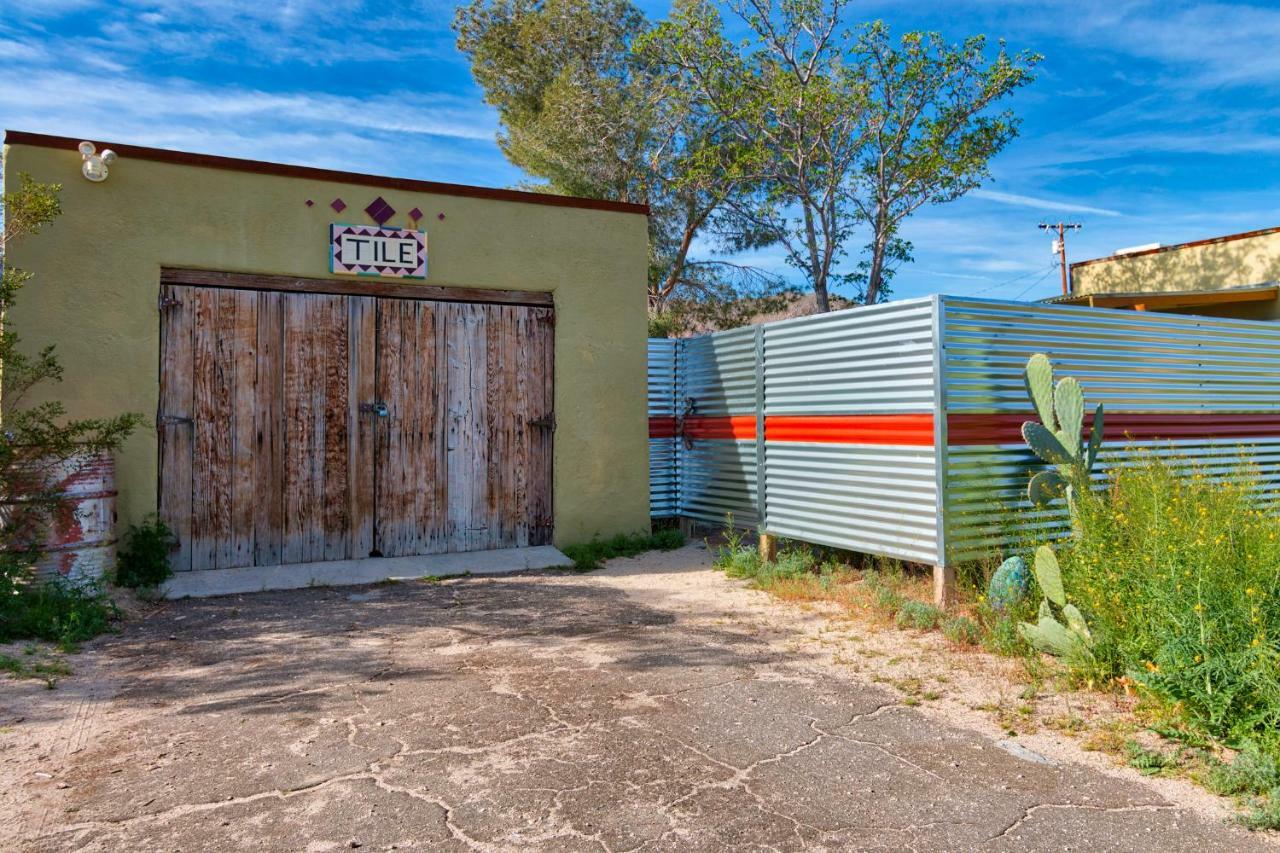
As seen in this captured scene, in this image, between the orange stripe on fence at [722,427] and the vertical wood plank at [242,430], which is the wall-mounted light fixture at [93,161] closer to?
the vertical wood plank at [242,430]

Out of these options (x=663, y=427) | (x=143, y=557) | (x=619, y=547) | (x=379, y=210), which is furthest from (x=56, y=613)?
(x=663, y=427)

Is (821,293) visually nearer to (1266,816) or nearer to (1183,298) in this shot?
(1183,298)

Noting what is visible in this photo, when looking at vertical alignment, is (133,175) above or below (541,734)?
above

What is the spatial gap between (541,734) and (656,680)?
106 cm

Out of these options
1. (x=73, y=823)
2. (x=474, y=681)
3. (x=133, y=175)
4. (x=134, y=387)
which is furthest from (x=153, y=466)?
(x=73, y=823)

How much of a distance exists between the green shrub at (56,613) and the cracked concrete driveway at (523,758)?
291 mm

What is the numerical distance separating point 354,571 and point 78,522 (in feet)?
7.28

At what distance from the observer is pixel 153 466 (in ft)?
24.8

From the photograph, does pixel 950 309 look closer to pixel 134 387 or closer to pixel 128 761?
pixel 128 761

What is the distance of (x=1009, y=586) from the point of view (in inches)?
229

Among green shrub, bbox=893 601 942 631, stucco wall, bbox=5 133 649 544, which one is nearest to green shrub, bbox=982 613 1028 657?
green shrub, bbox=893 601 942 631

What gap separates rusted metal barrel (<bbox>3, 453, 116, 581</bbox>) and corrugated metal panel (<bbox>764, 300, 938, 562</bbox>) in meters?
5.55

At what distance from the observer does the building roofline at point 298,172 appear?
7328mm

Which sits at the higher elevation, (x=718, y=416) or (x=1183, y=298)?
(x=1183, y=298)
